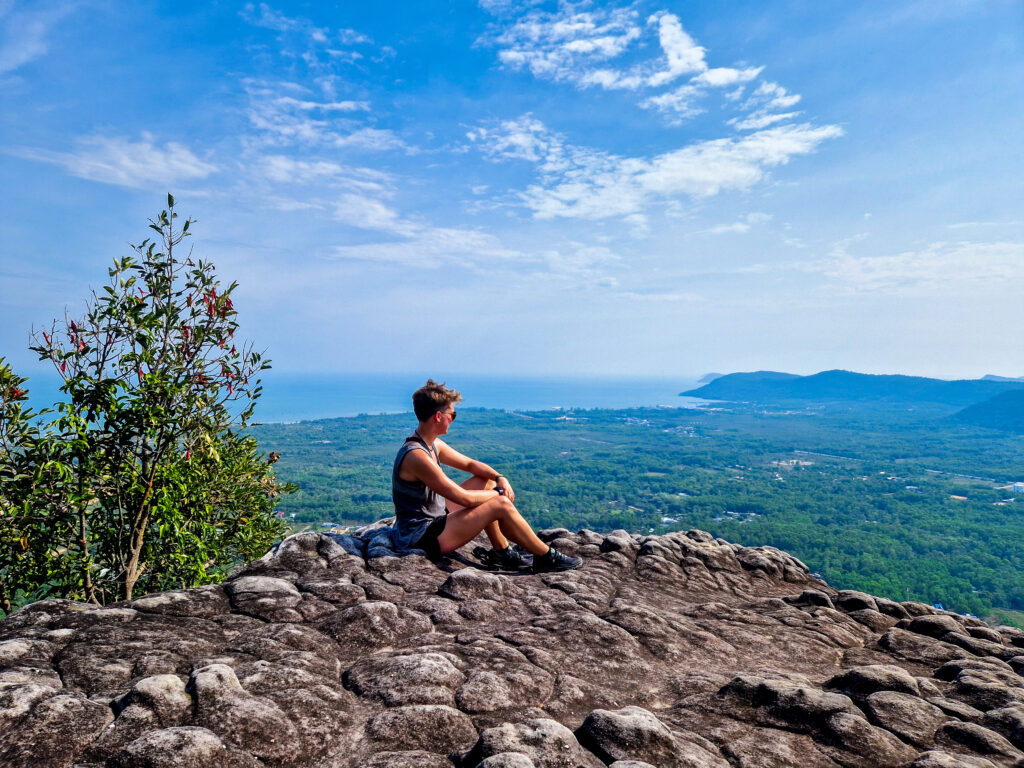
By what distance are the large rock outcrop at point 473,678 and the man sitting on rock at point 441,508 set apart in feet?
1.28

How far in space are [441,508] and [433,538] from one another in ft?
2.24

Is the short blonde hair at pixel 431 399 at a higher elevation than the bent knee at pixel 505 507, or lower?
higher

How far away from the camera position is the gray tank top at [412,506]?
27.7 feet

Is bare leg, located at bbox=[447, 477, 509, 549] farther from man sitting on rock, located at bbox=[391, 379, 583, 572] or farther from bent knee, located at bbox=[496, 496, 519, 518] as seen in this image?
bent knee, located at bbox=[496, 496, 519, 518]

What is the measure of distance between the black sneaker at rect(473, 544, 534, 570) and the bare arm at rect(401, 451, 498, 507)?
1.31m

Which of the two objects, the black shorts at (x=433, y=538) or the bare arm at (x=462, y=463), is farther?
the bare arm at (x=462, y=463)

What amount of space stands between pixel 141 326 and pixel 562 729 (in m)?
7.89

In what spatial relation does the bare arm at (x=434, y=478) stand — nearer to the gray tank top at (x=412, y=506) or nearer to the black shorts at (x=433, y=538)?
the gray tank top at (x=412, y=506)

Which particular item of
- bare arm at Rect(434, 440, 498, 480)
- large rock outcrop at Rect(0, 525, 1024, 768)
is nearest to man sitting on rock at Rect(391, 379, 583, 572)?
bare arm at Rect(434, 440, 498, 480)

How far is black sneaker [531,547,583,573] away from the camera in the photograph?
28.6 feet

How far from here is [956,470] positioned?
172 m


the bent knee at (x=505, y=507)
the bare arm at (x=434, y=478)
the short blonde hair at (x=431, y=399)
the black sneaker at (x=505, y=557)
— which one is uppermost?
the short blonde hair at (x=431, y=399)

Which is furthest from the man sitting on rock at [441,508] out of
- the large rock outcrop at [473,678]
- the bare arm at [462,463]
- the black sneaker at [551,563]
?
the large rock outcrop at [473,678]

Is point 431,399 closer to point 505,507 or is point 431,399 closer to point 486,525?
point 505,507
